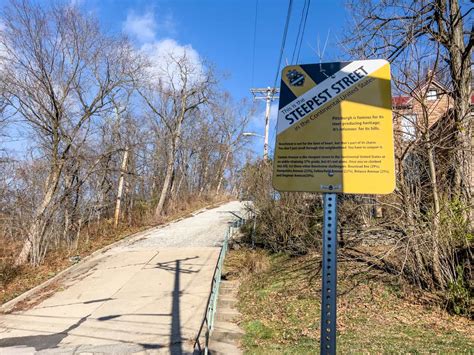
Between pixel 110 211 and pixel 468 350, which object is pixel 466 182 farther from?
pixel 110 211

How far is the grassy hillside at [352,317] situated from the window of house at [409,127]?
2985mm

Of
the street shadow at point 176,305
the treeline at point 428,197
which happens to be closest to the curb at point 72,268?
the street shadow at point 176,305

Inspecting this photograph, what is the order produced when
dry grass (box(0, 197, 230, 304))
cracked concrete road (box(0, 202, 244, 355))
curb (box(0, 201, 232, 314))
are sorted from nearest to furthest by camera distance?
1. cracked concrete road (box(0, 202, 244, 355))
2. curb (box(0, 201, 232, 314))
3. dry grass (box(0, 197, 230, 304))

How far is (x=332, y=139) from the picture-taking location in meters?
1.94

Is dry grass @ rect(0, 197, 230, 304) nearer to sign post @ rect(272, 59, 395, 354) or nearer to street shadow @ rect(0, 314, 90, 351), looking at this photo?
street shadow @ rect(0, 314, 90, 351)

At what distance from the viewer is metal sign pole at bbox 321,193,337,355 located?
1.79 meters

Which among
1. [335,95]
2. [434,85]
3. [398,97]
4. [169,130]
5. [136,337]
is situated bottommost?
[136,337]

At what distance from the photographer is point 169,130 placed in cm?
3100

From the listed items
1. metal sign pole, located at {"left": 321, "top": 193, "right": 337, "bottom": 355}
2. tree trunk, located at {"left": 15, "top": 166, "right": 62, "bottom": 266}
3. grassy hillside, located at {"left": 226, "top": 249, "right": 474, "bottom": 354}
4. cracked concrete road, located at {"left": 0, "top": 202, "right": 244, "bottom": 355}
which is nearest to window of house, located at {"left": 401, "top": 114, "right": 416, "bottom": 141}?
grassy hillside, located at {"left": 226, "top": 249, "right": 474, "bottom": 354}

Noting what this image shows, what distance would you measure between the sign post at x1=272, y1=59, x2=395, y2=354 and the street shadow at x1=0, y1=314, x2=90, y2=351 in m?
6.93

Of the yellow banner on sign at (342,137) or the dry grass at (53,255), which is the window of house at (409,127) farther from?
the dry grass at (53,255)

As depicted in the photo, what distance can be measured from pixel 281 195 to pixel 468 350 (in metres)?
7.88

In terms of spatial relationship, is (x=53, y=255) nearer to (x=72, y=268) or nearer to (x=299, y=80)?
(x=72, y=268)

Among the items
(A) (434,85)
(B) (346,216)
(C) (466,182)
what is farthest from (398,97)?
(B) (346,216)
